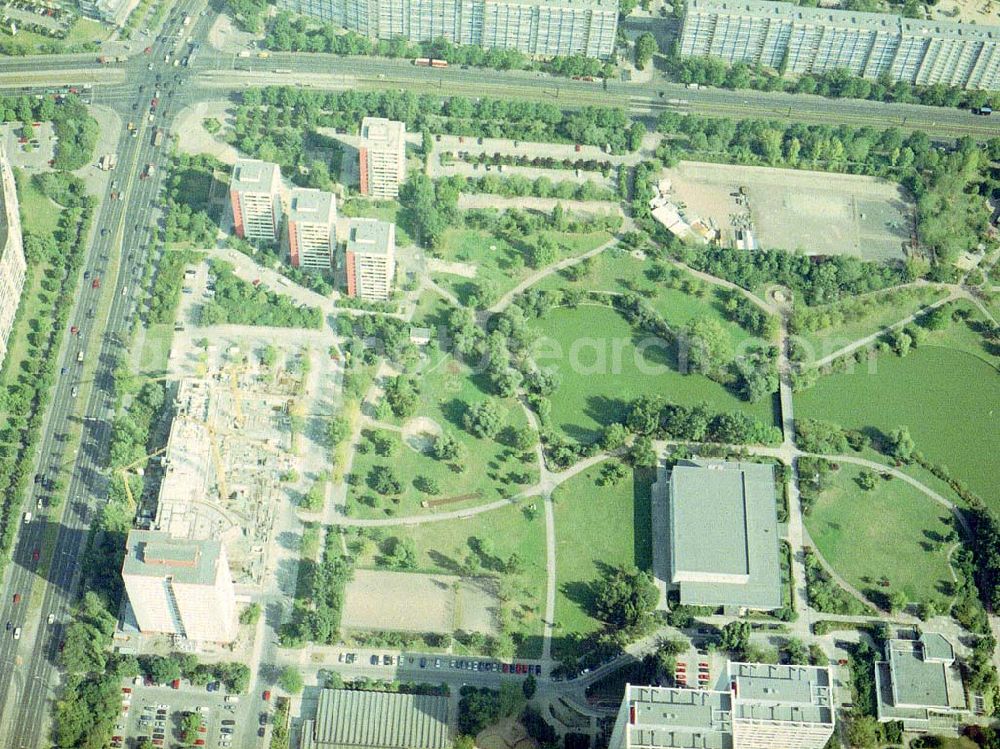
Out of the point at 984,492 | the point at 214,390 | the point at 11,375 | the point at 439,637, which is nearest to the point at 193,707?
the point at 439,637

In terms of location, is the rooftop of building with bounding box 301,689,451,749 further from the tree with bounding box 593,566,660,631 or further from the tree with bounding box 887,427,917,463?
the tree with bounding box 887,427,917,463

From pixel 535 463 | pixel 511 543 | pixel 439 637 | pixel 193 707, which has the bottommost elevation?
pixel 193 707

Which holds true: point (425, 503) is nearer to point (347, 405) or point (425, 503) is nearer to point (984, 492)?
point (347, 405)

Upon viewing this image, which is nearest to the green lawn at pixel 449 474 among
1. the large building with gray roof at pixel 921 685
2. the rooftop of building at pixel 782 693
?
the rooftop of building at pixel 782 693

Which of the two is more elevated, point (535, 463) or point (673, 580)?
point (535, 463)

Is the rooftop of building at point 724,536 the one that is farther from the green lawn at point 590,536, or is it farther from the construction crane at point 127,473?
the construction crane at point 127,473
